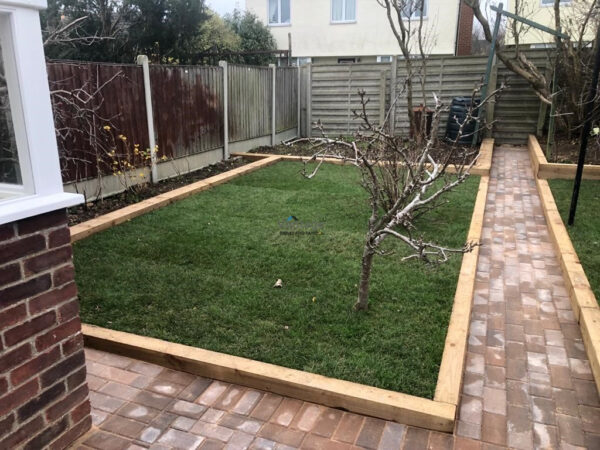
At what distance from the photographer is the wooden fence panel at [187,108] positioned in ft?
26.1

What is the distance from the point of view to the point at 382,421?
8.84ft

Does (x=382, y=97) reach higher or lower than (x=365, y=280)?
higher

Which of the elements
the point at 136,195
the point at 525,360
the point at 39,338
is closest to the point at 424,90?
the point at 136,195

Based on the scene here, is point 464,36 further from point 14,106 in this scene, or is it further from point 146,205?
point 14,106

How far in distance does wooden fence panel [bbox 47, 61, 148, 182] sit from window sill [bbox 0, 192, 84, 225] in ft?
13.8

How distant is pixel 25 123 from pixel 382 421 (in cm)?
232

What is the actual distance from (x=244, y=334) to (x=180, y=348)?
456mm

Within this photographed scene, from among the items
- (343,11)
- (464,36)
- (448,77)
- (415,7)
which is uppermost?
Answer: (343,11)

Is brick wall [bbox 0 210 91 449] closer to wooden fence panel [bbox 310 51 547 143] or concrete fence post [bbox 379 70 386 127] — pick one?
wooden fence panel [bbox 310 51 547 143]

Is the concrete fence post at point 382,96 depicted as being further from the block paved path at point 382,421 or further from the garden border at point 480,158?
the block paved path at point 382,421

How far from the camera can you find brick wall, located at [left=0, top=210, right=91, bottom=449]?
2.05 m

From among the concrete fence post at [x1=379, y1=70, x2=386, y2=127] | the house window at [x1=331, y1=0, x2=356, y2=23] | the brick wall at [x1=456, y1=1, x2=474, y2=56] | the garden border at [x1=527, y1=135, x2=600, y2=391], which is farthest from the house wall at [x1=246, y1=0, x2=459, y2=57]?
the garden border at [x1=527, y1=135, x2=600, y2=391]

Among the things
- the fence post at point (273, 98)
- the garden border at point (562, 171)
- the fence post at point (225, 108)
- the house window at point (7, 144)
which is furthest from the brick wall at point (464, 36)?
the house window at point (7, 144)

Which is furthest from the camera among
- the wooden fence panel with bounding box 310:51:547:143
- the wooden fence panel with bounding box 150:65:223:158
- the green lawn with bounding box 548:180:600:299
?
the wooden fence panel with bounding box 310:51:547:143
